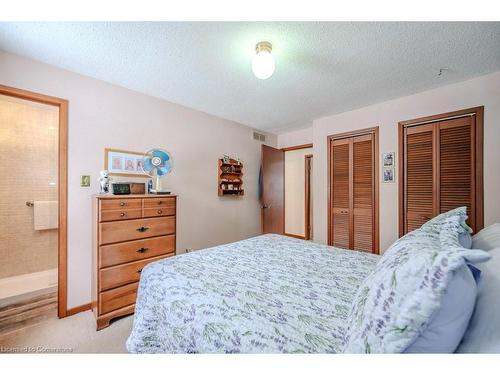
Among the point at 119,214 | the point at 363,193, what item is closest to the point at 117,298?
the point at 119,214

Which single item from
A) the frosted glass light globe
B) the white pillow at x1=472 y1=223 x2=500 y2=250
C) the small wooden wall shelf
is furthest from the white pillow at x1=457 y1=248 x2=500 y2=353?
the small wooden wall shelf

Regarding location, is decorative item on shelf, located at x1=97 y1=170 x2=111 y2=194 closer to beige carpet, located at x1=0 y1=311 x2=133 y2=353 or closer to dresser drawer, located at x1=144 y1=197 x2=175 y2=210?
dresser drawer, located at x1=144 y1=197 x2=175 y2=210

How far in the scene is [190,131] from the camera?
9.61 feet

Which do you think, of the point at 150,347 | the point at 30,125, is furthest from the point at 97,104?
the point at 150,347

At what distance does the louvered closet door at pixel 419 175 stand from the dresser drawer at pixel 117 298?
3191 mm

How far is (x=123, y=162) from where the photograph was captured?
2.29 m

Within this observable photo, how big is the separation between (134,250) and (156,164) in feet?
3.03

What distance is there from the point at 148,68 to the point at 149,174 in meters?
1.07

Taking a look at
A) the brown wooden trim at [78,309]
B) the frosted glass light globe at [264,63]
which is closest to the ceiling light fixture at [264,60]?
the frosted glass light globe at [264,63]

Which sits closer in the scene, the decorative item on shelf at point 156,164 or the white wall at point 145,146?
the white wall at point 145,146

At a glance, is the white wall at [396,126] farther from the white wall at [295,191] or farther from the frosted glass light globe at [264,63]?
the frosted glass light globe at [264,63]

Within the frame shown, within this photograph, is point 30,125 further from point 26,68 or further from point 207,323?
point 207,323

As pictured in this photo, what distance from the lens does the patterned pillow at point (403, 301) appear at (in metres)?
0.49

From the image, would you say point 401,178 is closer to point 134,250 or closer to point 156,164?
point 156,164
